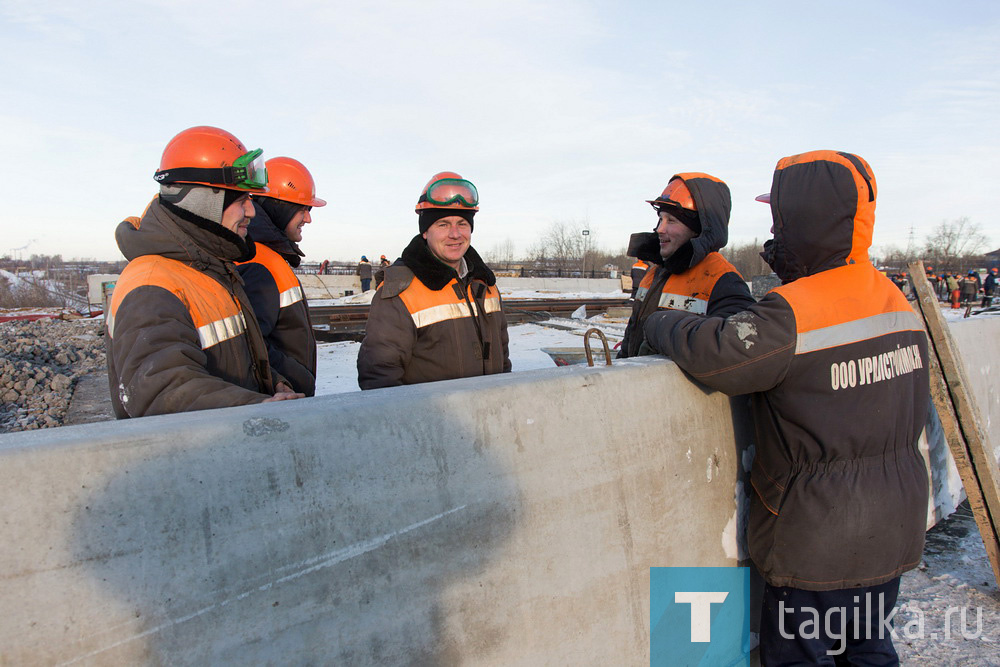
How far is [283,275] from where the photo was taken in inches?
127

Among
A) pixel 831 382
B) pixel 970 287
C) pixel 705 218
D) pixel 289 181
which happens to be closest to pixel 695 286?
pixel 705 218

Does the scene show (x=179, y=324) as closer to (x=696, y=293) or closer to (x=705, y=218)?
(x=696, y=293)

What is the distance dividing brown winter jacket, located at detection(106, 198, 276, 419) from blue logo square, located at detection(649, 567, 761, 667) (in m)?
1.53

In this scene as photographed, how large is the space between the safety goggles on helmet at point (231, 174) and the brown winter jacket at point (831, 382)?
183 centimetres

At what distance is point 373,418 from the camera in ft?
4.76

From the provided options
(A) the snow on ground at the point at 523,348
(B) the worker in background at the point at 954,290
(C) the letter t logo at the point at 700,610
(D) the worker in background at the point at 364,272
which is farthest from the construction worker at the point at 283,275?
(B) the worker in background at the point at 954,290

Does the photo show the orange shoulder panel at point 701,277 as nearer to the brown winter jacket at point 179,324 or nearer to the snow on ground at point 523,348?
the brown winter jacket at point 179,324

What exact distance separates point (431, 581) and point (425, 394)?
48 cm

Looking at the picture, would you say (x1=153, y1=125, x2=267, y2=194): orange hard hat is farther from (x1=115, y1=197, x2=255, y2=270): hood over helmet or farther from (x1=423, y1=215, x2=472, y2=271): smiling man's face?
(x1=423, y1=215, x2=472, y2=271): smiling man's face

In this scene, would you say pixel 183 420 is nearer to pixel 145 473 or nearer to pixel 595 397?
pixel 145 473

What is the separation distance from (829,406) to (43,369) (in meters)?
9.93

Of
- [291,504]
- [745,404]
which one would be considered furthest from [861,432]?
[291,504]

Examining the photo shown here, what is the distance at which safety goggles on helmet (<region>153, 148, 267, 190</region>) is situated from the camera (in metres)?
2.20

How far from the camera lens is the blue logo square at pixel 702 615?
6.62 feet
